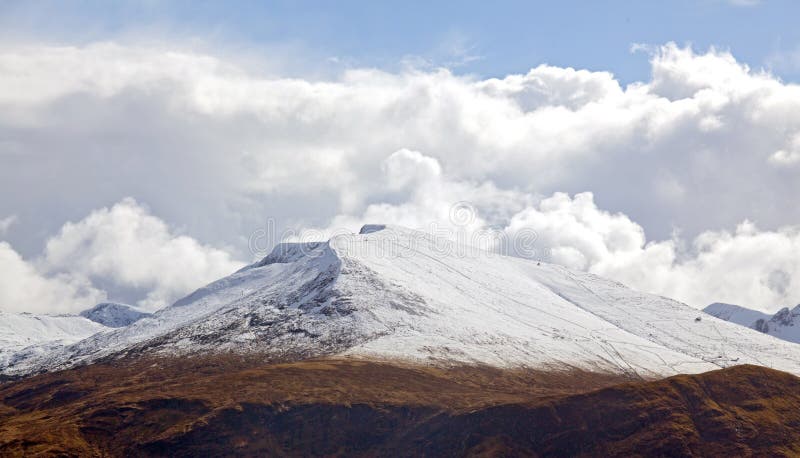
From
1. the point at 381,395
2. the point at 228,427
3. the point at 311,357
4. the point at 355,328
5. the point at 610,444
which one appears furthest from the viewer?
the point at 355,328

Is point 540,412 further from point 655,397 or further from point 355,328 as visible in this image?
point 355,328

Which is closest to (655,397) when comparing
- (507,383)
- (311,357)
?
(507,383)

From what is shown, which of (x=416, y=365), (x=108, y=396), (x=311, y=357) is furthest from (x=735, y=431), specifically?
(x=108, y=396)

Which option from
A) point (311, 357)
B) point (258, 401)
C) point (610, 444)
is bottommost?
point (610, 444)

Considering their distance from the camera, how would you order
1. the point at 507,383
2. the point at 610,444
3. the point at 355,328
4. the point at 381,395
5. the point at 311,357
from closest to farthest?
1. the point at 610,444
2. the point at 381,395
3. the point at 507,383
4. the point at 311,357
5. the point at 355,328

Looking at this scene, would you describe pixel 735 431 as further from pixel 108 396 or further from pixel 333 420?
pixel 108 396

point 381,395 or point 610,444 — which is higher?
point 381,395

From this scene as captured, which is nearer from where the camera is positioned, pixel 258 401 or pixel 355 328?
pixel 258 401
